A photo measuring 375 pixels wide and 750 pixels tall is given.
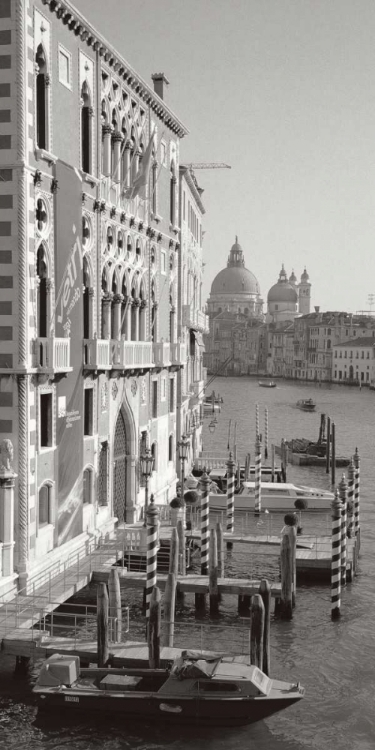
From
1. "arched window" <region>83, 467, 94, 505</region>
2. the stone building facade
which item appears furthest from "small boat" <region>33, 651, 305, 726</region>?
"arched window" <region>83, 467, 94, 505</region>

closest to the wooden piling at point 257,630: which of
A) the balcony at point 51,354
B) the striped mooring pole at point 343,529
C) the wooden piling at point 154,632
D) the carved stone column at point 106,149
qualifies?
the wooden piling at point 154,632

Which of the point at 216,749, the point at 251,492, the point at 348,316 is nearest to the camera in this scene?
the point at 216,749

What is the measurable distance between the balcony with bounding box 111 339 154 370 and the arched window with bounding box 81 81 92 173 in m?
3.46

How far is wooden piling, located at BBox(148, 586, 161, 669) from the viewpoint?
1318 cm

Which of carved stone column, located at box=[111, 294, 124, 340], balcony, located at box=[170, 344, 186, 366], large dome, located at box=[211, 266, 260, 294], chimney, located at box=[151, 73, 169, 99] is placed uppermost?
large dome, located at box=[211, 266, 260, 294]

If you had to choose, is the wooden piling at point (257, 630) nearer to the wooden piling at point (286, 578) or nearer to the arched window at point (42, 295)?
the wooden piling at point (286, 578)

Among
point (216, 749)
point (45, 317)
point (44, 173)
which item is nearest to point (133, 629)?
point (216, 749)

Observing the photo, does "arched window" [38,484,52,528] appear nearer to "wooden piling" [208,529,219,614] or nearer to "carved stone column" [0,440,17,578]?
"carved stone column" [0,440,17,578]

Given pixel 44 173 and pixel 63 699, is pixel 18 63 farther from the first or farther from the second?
pixel 63 699

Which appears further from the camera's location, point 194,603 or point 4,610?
point 194,603

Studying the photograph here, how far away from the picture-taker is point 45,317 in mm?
15977

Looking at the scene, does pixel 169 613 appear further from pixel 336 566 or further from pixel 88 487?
pixel 88 487

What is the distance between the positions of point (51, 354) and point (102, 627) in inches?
179

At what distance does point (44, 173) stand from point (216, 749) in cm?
891
